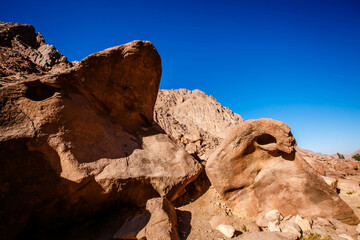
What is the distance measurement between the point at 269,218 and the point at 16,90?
6641 millimetres

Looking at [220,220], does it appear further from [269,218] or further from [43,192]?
[43,192]

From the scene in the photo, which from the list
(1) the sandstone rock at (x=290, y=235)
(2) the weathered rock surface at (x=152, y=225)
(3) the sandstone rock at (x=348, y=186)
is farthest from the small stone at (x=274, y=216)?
(3) the sandstone rock at (x=348, y=186)

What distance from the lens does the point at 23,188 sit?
3.04 metres

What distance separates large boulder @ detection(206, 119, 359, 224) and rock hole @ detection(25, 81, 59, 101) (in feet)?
15.4

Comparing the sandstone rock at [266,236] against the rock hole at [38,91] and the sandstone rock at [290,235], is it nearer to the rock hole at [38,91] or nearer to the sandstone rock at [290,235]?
the sandstone rock at [290,235]

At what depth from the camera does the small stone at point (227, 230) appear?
3.37m

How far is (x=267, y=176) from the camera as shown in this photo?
4254mm

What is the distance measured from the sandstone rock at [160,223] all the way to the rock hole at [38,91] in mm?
3747

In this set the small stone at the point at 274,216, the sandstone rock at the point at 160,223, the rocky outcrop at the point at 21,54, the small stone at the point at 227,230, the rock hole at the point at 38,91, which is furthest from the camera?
the rocky outcrop at the point at 21,54

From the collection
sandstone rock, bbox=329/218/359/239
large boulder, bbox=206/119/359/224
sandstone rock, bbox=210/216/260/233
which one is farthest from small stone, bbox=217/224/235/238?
sandstone rock, bbox=329/218/359/239

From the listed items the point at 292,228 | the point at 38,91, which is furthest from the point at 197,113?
the point at 292,228

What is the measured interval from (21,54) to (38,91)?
2855mm

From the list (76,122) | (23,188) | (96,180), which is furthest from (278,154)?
(23,188)

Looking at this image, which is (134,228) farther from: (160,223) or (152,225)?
(160,223)
